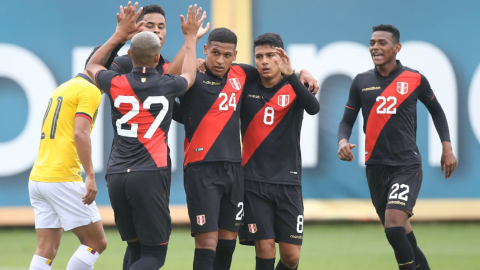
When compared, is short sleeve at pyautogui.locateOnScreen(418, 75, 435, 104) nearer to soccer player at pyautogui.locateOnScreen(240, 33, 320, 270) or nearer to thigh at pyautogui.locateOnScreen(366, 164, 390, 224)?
thigh at pyautogui.locateOnScreen(366, 164, 390, 224)

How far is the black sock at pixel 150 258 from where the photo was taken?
515 centimetres

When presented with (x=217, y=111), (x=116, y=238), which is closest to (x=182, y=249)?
(x=116, y=238)

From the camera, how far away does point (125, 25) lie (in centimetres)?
544

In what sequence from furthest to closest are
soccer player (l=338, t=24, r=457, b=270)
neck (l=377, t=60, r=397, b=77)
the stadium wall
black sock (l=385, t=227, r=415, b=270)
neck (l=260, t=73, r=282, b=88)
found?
1. the stadium wall
2. neck (l=377, t=60, r=397, b=77)
3. soccer player (l=338, t=24, r=457, b=270)
4. black sock (l=385, t=227, r=415, b=270)
5. neck (l=260, t=73, r=282, b=88)

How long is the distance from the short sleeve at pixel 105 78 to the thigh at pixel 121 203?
0.65m

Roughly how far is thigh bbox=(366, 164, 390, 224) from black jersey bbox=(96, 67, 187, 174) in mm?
2262

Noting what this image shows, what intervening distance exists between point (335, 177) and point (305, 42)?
2.16 meters

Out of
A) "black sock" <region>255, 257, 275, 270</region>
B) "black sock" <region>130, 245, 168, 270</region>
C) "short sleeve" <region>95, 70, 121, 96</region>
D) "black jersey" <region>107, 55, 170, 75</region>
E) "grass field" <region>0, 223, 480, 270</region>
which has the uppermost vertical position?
"black jersey" <region>107, 55, 170, 75</region>

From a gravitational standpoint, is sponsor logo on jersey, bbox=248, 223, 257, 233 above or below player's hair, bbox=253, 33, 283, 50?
below

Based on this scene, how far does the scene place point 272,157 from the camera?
233 inches

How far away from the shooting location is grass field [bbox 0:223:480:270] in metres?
7.95

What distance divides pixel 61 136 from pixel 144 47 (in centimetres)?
115

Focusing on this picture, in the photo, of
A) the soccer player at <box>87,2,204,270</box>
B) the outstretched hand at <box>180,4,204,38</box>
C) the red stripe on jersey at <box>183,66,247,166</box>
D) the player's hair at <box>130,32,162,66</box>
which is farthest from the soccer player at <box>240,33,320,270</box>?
the player's hair at <box>130,32,162,66</box>

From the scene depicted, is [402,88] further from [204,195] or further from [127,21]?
[127,21]
